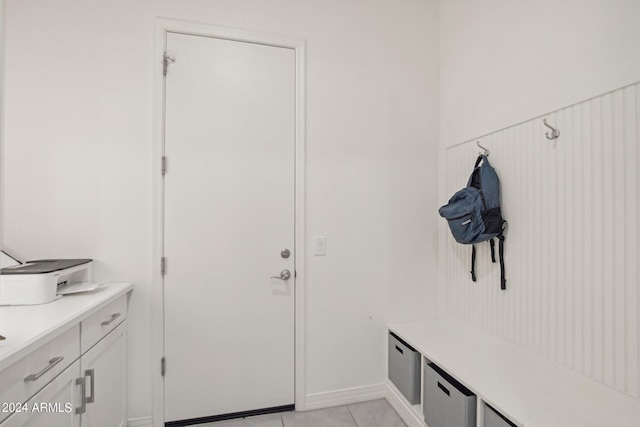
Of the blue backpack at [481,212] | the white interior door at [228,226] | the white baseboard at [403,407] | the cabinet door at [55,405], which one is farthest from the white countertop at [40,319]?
the blue backpack at [481,212]

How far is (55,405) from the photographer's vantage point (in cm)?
114

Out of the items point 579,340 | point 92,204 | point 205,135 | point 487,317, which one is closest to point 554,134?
point 579,340

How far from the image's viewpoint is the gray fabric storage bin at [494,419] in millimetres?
1206

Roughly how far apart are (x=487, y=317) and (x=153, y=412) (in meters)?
2.06

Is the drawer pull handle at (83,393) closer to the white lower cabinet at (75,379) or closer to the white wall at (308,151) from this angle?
the white lower cabinet at (75,379)

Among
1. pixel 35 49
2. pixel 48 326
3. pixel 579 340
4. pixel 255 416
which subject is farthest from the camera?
pixel 255 416

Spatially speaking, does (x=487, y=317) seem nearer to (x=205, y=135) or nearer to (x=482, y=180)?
(x=482, y=180)

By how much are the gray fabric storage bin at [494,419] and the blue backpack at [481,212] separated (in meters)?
0.66

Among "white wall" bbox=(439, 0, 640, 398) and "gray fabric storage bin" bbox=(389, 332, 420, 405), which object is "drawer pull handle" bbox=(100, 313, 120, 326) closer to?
"gray fabric storage bin" bbox=(389, 332, 420, 405)

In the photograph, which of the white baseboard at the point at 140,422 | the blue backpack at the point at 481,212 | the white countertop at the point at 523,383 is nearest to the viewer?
the white countertop at the point at 523,383

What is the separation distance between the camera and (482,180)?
169cm

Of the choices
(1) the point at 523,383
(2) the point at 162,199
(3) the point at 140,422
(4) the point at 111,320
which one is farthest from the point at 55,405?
(1) the point at 523,383

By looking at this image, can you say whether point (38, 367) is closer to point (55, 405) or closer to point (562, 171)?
point (55, 405)

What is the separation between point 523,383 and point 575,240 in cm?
70
